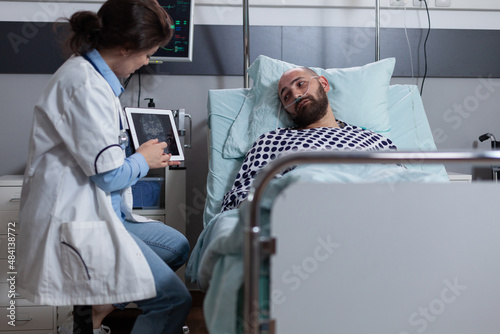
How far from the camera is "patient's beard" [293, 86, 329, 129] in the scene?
224 centimetres

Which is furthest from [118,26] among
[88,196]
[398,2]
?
[398,2]

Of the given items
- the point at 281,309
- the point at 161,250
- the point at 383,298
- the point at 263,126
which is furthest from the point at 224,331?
the point at 263,126

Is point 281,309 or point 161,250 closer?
point 281,309

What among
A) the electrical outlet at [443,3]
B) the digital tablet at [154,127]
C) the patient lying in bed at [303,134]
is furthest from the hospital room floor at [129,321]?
the electrical outlet at [443,3]

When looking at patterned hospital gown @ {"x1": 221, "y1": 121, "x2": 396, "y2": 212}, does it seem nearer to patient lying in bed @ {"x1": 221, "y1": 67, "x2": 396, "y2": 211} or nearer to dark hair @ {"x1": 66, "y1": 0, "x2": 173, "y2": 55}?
patient lying in bed @ {"x1": 221, "y1": 67, "x2": 396, "y2": 211}

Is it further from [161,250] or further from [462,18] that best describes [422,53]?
[161,250]

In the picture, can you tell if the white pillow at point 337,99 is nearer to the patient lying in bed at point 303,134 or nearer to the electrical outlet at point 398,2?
the patient lying in bed at point 303,134

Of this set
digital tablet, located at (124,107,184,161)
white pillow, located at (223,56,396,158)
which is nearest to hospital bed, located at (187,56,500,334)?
digital tablet, located at (124,107,184,161)

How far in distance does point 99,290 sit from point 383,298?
0.73 metres

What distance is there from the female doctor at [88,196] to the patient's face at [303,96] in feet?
2.74

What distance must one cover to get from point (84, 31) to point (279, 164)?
2.70ft

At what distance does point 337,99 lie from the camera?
8.02 ft

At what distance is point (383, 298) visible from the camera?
3.75 ft

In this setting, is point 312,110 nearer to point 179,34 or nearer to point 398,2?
point 179,34
